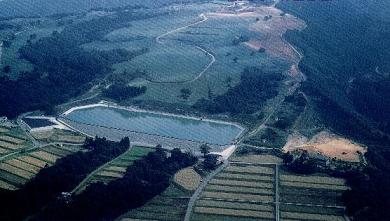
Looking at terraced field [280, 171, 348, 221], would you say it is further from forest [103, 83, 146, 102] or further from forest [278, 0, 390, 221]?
forest [103, 83, 146, 102]

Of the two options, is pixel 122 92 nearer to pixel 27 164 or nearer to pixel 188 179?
pixel 27 164

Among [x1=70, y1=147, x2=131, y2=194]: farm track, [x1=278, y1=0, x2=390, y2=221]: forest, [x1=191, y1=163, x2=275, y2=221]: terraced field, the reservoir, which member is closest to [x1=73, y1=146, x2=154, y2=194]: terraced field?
[x1=70, y1=147, x2=131, y2=194]: farm track

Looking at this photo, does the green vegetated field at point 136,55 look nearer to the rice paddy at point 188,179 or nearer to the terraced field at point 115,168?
the terraced field at point 115,168

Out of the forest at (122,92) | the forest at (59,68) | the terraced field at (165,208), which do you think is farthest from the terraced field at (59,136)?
the terraced field at (165,208)

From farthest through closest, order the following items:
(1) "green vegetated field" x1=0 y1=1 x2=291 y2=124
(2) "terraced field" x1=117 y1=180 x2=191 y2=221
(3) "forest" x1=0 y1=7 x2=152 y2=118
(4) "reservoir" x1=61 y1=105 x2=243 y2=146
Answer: (1) "green vegetated field" x1=0 y1=1 x2=291 y2=124
(3) "forest" x1=0 y1=7 x2=152 y2=118
(4) "reservoir" x1=61 y1=105 x2=243 y2=146
(2) "terraced field" x1=117 y1=180 x2=191 y2=221

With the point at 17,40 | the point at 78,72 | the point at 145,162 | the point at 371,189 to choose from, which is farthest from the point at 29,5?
the point at 371,189

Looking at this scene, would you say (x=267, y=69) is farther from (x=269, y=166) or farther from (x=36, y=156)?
(x=36, y=156)

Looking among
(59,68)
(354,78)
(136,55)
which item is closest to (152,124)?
(59,68)
